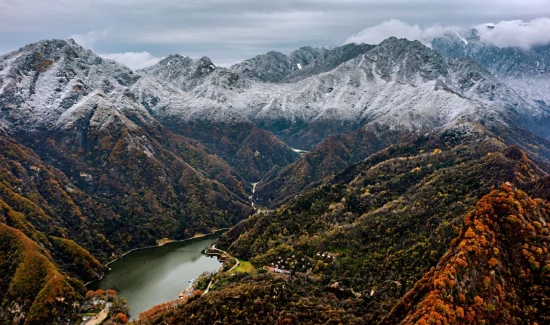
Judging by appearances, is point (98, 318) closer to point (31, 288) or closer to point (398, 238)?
point (31, 288)

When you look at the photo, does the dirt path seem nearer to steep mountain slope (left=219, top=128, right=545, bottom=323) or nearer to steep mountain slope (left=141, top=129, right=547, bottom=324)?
steep mountain slope (left=141, top=129, right=547, bottom=324)

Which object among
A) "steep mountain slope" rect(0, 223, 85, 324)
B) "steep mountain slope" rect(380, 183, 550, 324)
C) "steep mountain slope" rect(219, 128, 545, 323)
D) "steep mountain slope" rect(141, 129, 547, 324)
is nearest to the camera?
"steep mountain slope" rect(380, 183, 550, 324)

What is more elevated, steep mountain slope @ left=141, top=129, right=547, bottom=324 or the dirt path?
steep mountain slope @ left=141, top=129, right=547, bottom=324

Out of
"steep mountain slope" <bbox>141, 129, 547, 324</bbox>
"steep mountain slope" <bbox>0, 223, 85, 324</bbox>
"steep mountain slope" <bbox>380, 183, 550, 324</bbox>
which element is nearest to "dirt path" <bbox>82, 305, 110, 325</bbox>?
"steep mountain slope" <bbox>0, 223, 85, 324</bbox>

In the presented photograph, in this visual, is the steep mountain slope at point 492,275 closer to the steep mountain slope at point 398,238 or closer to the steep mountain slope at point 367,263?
the steep mountain slope at point 367,263

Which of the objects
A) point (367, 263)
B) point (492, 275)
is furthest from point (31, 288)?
point (492, 275)

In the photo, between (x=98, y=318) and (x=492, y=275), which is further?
(x=98, y=318)

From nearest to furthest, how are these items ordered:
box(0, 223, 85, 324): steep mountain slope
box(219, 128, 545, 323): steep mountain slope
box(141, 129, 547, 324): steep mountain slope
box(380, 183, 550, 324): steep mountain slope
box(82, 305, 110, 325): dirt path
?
box(380, 183, 550, 324): steep mountain slope, box(141, 129, 547, 324): steep mountain slope, box(219, 128, 545, 323): steep mountain slope, box(82, 305, 110, 325): dirt path, box(0, 223, 85, 324): steep mountain slope

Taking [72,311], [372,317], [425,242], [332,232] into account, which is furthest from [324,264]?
[72,311]

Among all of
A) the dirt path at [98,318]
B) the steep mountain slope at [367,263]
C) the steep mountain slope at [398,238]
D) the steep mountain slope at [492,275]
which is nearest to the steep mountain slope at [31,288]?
the dirt path at [98,318]

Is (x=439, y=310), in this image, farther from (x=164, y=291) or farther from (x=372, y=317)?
(x=164, y=291)
